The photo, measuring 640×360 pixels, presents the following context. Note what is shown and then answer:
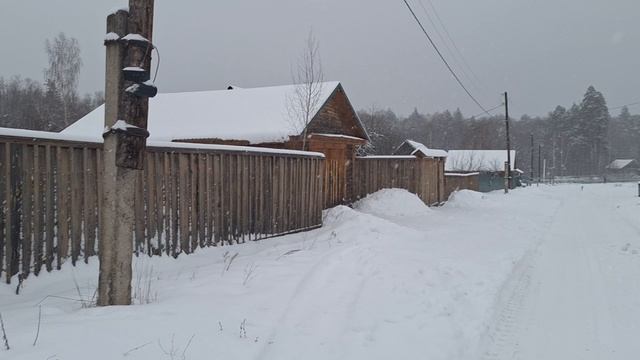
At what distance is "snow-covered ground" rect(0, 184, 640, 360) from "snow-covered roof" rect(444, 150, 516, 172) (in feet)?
158

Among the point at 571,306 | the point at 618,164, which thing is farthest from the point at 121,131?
the point at 618,164

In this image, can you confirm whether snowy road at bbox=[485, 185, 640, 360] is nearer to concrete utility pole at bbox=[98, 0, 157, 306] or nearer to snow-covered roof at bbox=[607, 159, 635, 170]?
concrete utility pole at bbox=[98, 0, 157, 306]

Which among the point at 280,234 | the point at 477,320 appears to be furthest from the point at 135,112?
the point at 280,234

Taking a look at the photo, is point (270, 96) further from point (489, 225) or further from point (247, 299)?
point (247, 299)

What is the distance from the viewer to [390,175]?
1788cm

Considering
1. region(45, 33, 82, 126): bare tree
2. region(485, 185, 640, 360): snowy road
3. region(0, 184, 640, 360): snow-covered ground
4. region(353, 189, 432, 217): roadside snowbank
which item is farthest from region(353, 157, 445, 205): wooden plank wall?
region(45, 33, 82, 126): bare tree

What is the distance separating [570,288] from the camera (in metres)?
6.22

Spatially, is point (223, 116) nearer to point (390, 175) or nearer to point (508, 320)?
point (390, 175)

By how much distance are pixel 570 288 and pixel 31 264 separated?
6675 millimetres

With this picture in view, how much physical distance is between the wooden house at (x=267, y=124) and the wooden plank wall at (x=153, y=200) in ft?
15.6

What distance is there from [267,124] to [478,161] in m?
47.7

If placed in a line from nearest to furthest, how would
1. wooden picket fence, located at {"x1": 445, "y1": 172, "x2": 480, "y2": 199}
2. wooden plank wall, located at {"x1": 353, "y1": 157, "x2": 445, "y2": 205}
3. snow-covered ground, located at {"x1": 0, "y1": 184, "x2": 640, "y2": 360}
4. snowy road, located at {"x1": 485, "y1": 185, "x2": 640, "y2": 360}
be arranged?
snow-covered ground, located at {"x1": 0, "y1": 184, "x2": 640, "y2": 360}
snowy road, located at {"x1": 485, "y1": 185, "x2": 640, "y2": 360}
wooden plank wall, located at {"x1": 353, "y1": 157, "x2": 445, "y2": 205}
wooden picket fence, located at {"x1": 445, "y1": 172, "x2": 480, "y2": 199}

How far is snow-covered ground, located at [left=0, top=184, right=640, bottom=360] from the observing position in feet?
11.8

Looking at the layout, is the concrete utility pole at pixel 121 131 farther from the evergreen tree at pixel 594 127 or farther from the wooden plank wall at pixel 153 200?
the evergreen tree at pixel 594 127
